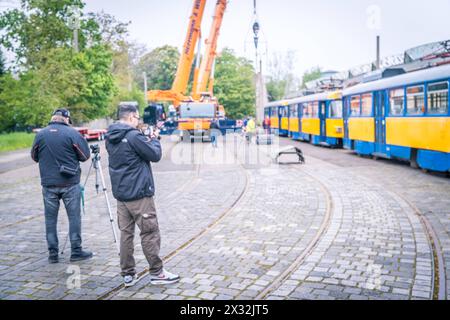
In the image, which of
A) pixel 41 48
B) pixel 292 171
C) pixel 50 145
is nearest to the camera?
pixel 50 145

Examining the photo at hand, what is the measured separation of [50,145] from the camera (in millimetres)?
6398

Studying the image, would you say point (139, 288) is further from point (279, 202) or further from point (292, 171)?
point (292, 171)

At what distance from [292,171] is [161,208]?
656cm

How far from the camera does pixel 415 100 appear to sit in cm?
1509

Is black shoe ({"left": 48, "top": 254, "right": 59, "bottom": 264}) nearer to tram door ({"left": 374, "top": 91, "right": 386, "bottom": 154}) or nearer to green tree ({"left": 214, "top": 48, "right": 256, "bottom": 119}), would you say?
tram door ({"left": 374, "top": 91, "right": 386, "bottom": 154})

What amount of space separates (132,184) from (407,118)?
1222 centimetres

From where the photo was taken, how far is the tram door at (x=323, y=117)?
2658 centimetres

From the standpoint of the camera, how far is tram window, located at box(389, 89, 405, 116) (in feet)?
53.1

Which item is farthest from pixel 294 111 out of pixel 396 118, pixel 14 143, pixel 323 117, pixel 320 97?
pixel 14 143

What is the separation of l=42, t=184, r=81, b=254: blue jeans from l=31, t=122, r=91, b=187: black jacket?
10 cm

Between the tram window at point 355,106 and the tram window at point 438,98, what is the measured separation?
250 inches
